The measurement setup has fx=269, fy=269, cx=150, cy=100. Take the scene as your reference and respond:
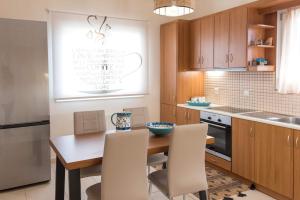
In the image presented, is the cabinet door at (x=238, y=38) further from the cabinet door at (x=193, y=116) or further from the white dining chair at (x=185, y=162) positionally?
the white dining chair at (x=185, y=162)

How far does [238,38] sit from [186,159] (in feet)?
6.74

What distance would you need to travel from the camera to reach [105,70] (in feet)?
14.5

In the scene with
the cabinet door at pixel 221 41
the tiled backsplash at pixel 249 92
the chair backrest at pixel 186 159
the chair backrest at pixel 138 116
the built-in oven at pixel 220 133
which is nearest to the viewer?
the chair backrest at pixel 186 159

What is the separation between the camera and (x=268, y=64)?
3.56 meters

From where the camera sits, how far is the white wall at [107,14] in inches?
151

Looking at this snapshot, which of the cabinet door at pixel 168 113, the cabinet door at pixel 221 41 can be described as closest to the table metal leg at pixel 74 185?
the cabinet door at pixel 221 41

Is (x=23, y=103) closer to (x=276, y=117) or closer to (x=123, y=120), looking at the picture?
(x=123, y=120)

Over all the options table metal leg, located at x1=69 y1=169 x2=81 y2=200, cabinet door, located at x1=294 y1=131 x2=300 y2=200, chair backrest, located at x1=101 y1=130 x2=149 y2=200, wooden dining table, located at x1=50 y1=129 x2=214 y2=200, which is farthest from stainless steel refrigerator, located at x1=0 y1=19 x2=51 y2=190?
cabinet door, located at x1=294 y1=131 x2=300 y2=200

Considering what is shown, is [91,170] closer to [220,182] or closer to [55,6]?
[220,182]

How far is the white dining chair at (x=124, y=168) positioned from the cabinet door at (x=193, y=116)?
2.11 metres

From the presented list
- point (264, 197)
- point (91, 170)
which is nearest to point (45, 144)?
point (91, 170)

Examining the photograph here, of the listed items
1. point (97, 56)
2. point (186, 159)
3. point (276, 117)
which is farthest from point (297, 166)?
point (97, 56)

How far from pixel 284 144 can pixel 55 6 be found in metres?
3.57

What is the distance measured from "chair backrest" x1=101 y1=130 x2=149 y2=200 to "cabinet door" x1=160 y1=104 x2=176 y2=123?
257cm
